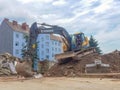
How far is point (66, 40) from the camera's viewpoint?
98.7 ft

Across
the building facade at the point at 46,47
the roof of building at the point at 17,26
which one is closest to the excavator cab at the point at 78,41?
the roof of building at the point at 17,26

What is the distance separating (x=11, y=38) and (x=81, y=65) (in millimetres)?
50549

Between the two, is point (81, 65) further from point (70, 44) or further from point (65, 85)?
point (65, 85)

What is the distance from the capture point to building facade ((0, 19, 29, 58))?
74.4 meters

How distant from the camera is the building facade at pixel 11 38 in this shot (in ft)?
244

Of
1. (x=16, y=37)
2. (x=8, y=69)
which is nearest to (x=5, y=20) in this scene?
(x=16, y=37)

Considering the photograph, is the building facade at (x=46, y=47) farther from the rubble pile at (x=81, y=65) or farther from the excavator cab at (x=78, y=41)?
the rubble pile at (x=81, y=65)

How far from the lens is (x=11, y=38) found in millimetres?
75250

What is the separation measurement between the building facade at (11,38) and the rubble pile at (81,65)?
153ft

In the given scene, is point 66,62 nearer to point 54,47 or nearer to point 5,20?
point 5,20

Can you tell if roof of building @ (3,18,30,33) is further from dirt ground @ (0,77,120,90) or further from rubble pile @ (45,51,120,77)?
dirt ground @ (0,77,120,90)

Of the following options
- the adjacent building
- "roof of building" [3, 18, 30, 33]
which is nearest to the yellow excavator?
the adjacent building

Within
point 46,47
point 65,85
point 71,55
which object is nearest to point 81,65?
point 71,55

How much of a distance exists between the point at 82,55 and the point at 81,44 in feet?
4.37
